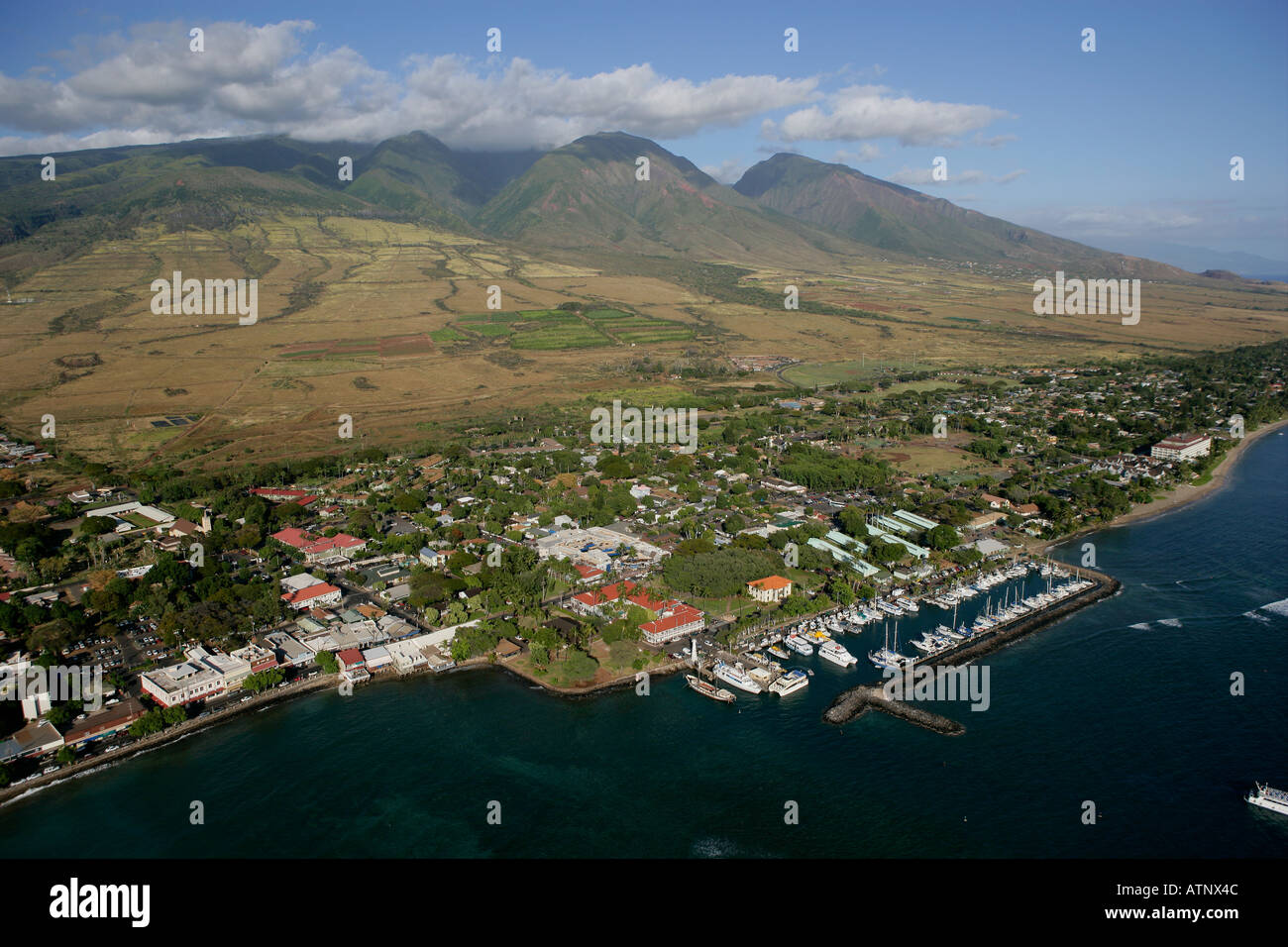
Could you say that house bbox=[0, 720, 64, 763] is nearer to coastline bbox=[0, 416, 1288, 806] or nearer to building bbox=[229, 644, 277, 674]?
coastline bbox=[0, 416, 1288, 806]

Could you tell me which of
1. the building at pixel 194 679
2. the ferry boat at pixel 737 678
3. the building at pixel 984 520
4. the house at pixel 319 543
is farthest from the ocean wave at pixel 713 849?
the building at pixel 984 520

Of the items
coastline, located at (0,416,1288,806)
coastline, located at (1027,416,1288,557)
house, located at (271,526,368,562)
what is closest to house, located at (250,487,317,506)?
house, located at (271,526,368,562)

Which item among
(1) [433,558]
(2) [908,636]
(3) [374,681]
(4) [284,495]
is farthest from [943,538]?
(4) [284,495]

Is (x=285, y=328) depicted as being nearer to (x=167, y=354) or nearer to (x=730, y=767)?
(x=167, y=354)

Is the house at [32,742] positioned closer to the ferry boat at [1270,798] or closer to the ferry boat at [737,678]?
the ferry boat at [737,678]
